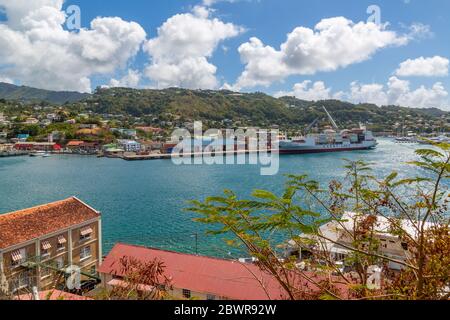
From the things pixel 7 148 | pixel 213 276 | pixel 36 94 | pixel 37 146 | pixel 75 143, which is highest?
pixel 36 94

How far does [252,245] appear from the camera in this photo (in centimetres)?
165

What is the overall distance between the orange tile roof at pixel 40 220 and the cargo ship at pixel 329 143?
85.0ft

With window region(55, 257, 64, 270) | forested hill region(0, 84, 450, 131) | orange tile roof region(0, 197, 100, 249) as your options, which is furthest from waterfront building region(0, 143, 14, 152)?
window region(55, 257, 64, 270)

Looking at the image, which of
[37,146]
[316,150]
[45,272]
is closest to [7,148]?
[37,146]

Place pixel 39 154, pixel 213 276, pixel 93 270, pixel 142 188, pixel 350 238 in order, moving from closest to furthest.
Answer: pixel 350 238 → pixel 213 276 → pixel 93 270 → pixel 142 188 → pixel 39 154

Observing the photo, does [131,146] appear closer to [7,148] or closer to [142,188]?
[7,148]

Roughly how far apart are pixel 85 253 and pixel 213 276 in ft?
10.3

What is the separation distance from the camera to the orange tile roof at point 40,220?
586 centimetres

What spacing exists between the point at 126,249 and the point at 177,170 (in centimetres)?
1628

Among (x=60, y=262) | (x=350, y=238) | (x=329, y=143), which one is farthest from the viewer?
(x=329, y=143)

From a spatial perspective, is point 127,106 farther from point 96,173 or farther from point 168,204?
point 168,204

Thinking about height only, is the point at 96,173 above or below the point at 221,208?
below

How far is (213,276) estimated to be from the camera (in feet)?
17.4
